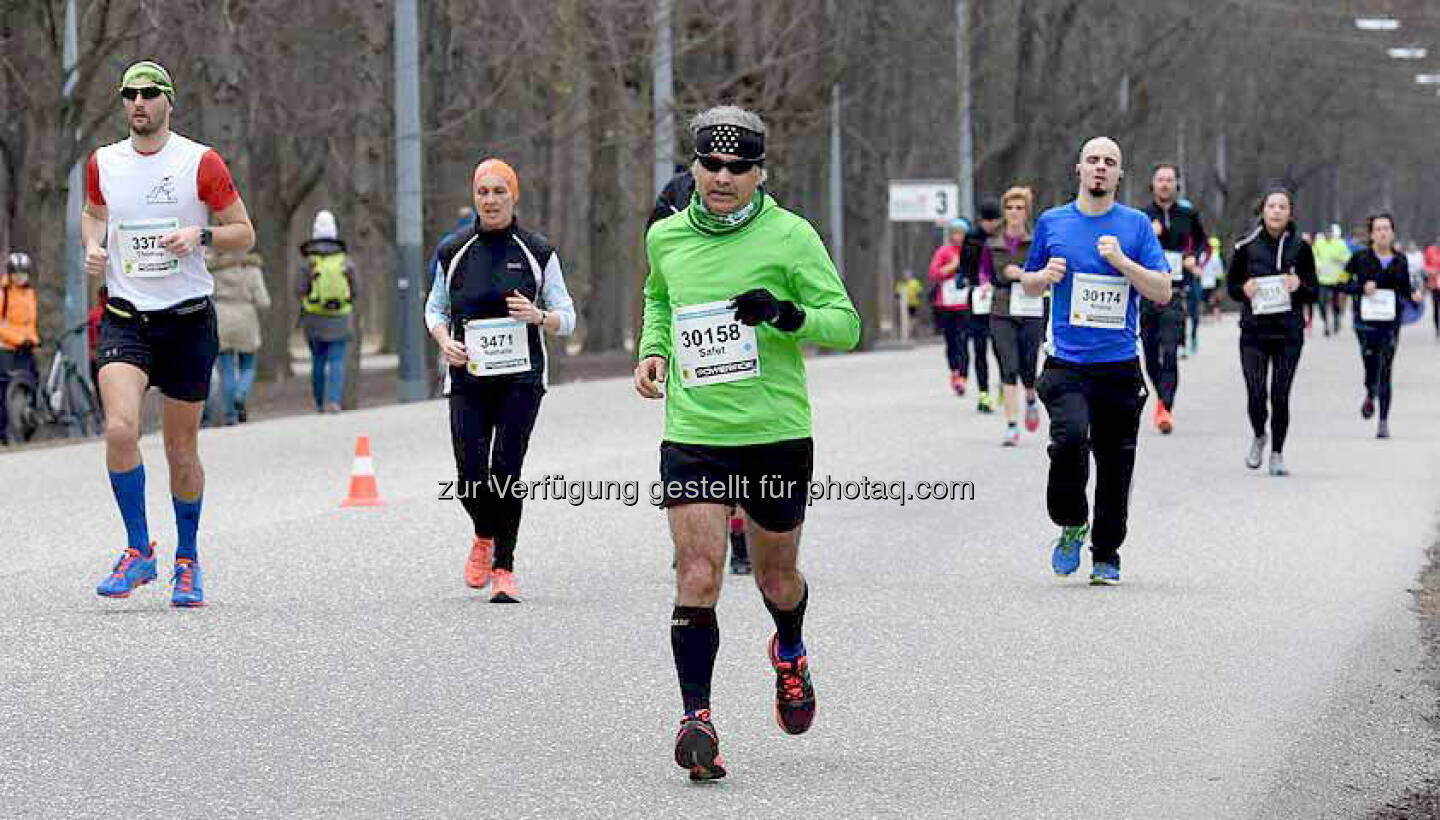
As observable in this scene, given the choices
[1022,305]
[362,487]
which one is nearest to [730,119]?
[362,487]

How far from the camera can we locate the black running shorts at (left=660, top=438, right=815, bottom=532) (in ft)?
23.9

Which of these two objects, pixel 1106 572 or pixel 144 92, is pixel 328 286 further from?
pixel 144 92

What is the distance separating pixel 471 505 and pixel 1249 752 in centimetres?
419

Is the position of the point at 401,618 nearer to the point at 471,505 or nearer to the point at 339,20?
the point at 471,505

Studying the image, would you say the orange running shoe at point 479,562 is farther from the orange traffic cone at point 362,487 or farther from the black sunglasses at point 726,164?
the black sunglasses at point 726,164

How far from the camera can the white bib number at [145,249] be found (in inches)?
399

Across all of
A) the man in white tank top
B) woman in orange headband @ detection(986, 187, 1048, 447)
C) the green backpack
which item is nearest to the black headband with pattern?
the man in white tank top

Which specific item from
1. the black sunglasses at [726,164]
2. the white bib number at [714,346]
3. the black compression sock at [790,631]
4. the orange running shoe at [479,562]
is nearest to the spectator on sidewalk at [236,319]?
the orange running shoe at [479,562]

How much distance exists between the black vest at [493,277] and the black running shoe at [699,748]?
4.01 meters

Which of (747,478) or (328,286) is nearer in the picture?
(747,478)

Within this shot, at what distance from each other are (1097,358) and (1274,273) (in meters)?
5.48

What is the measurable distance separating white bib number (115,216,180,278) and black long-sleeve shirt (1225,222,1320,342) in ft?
26.6

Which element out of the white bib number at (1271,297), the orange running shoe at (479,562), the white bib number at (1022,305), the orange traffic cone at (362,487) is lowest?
the orange traffic cone at (362,487)

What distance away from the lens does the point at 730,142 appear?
281 inches
